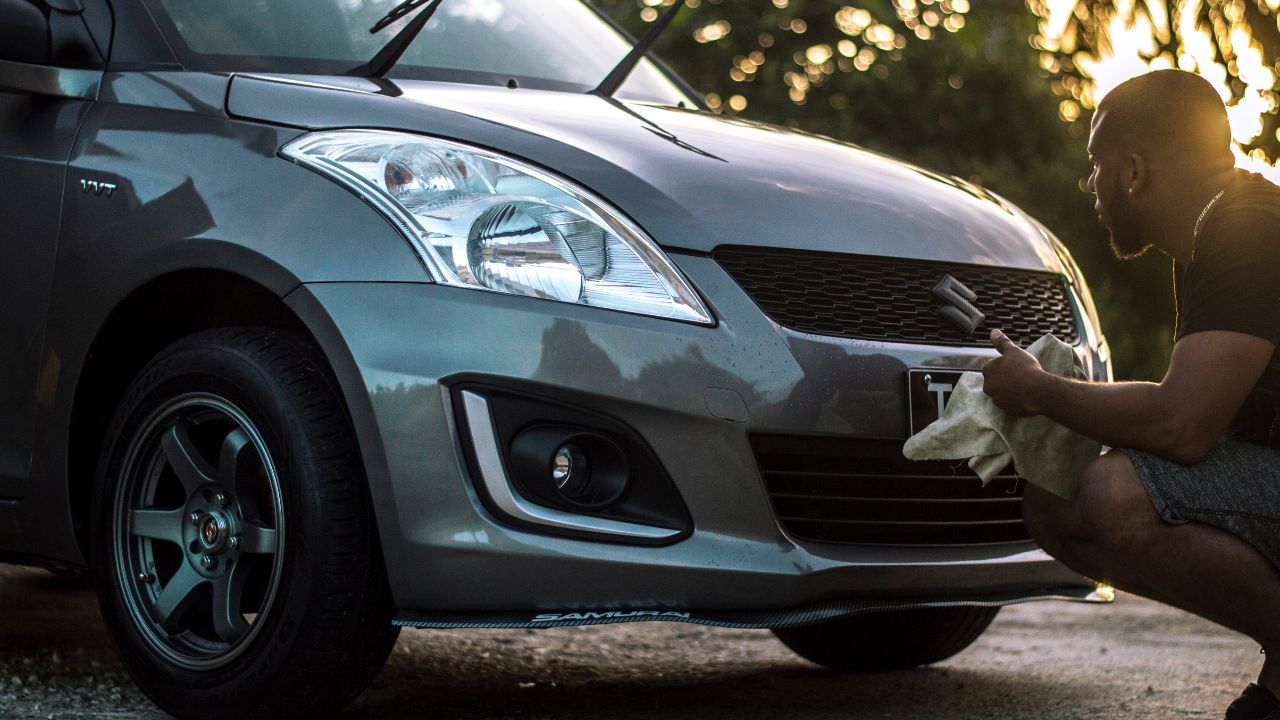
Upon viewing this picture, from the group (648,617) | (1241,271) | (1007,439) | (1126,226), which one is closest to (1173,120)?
(1126,226)

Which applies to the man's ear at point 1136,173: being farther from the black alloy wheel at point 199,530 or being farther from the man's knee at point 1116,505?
the black alloy wheel at point 199,530

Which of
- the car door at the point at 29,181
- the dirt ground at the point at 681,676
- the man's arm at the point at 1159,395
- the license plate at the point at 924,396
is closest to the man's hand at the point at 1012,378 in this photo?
the man's arm at the point at 1159,395

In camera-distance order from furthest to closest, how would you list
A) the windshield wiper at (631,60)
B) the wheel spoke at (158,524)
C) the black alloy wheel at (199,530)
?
the windshield wiper at (631,60)
the wheel spoke at (158,524)
the black alloy wheel at (199,530)

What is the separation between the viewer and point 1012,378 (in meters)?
2.74

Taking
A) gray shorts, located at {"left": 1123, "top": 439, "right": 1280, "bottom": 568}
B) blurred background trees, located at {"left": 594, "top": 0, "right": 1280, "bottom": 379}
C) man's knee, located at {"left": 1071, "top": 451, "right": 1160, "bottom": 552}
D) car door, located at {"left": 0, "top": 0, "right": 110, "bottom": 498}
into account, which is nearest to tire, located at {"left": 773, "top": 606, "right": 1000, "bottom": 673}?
man's knee, located at {"left": 1071, "top": 451, "right": 1160, "bottom": 552}

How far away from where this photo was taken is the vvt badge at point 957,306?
3090 mm

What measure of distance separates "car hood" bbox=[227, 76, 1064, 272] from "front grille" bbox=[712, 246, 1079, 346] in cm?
3

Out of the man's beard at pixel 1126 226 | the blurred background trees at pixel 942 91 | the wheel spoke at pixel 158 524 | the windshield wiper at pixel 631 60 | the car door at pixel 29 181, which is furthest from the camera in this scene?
the blurred background trees at pixel 942 91

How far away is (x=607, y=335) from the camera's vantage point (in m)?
2.75

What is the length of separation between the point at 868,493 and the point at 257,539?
1113 millimetres

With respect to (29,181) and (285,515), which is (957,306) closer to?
(285,515)

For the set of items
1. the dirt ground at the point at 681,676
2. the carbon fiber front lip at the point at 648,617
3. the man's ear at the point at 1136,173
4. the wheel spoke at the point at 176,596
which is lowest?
the dirt ground at the point at 681,676

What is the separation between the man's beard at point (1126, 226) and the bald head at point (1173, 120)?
0.10 m

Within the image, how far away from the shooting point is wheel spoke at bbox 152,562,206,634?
3037mm
